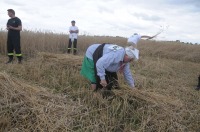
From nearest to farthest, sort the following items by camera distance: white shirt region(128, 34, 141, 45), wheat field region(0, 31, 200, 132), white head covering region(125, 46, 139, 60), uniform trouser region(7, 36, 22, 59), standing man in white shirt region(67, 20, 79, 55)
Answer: wheat field region(0, 31, 200, 132)
white head covering region(125, 46, 139, 60)
white shirt region(128, 34, 141, 45)
uniform trouser region(7, 36, 22, 59)
standing man in white shirt region(67, 20, 79, 55)

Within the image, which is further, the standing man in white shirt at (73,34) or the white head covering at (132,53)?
the standing man in white shirt at (73,34)

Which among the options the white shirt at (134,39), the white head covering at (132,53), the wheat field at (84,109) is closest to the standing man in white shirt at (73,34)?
the wheat field at (84,109)

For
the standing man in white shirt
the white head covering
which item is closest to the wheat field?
the white head covering

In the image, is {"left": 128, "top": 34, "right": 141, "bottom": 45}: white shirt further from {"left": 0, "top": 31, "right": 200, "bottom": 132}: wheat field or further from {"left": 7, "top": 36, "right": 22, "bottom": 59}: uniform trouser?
{"left": 7, "top": 36, "right": 22, "bottom": 59}: uniform trouser

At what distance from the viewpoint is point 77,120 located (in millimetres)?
3369

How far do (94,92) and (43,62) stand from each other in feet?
9.62

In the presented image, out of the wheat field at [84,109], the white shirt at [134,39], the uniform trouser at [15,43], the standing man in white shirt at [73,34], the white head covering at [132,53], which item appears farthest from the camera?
the standing man in white shirt at [73,34]

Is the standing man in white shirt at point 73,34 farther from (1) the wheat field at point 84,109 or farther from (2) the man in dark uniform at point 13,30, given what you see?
(1) the wheat field at point 84,109

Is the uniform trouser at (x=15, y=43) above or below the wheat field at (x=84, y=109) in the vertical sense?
above

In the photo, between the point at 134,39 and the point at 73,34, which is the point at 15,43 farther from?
the point at 134,39

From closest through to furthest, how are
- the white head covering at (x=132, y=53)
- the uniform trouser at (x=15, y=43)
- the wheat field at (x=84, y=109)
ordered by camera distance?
the wheat field at (x=84, y=109) < the white head covering at (x=132, y=53) < the uniform trouser at (x=15, y=43)

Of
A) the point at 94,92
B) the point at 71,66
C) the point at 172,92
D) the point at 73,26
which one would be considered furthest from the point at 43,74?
the point at 73,26

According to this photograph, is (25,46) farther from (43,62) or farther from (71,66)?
(71,66)

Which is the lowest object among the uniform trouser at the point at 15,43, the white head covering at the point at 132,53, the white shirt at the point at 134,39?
the uniform trouser at the point at 15,43
